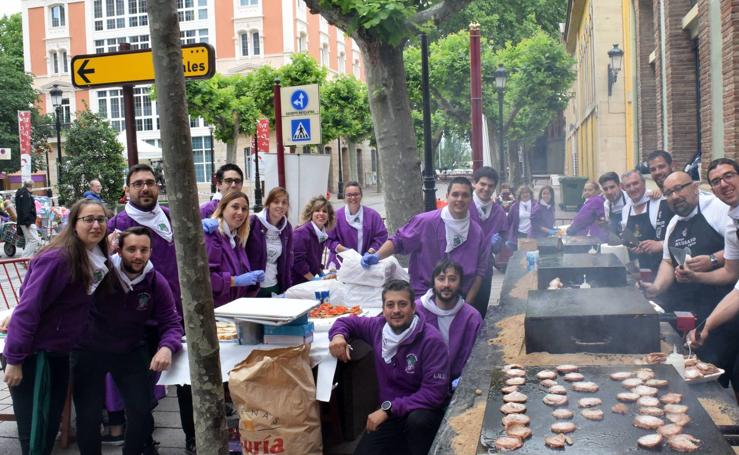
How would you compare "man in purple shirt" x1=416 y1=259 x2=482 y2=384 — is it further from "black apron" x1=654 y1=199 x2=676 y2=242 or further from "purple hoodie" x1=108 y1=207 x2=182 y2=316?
"black apron" x1=654 y1=199 x2=676 y2=242

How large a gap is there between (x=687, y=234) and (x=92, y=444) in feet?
14.2

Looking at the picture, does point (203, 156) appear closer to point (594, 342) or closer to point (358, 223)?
point (358, 223)

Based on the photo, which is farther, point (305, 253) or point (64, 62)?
point (64, 62)

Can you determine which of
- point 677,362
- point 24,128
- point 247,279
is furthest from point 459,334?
point 24,128

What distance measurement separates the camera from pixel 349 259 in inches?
270

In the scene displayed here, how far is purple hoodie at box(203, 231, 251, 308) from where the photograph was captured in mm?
5961

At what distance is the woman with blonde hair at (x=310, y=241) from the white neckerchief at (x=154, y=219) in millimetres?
2310

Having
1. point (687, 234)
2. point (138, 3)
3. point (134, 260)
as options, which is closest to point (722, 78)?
point (687, 234)

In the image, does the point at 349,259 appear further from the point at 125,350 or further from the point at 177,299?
the point at 125,350

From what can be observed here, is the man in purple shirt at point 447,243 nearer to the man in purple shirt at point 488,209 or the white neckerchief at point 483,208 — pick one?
the man in purple shirt at point 488,209

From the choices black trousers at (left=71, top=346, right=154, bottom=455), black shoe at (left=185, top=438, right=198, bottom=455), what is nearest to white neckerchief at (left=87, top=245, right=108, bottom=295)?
black trousers at (left=71, top=346, right=154, bottom=455)

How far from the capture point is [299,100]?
11.4 m

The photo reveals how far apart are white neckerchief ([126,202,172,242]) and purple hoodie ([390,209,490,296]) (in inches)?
79.4

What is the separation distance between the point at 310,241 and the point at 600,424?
17.7ft
